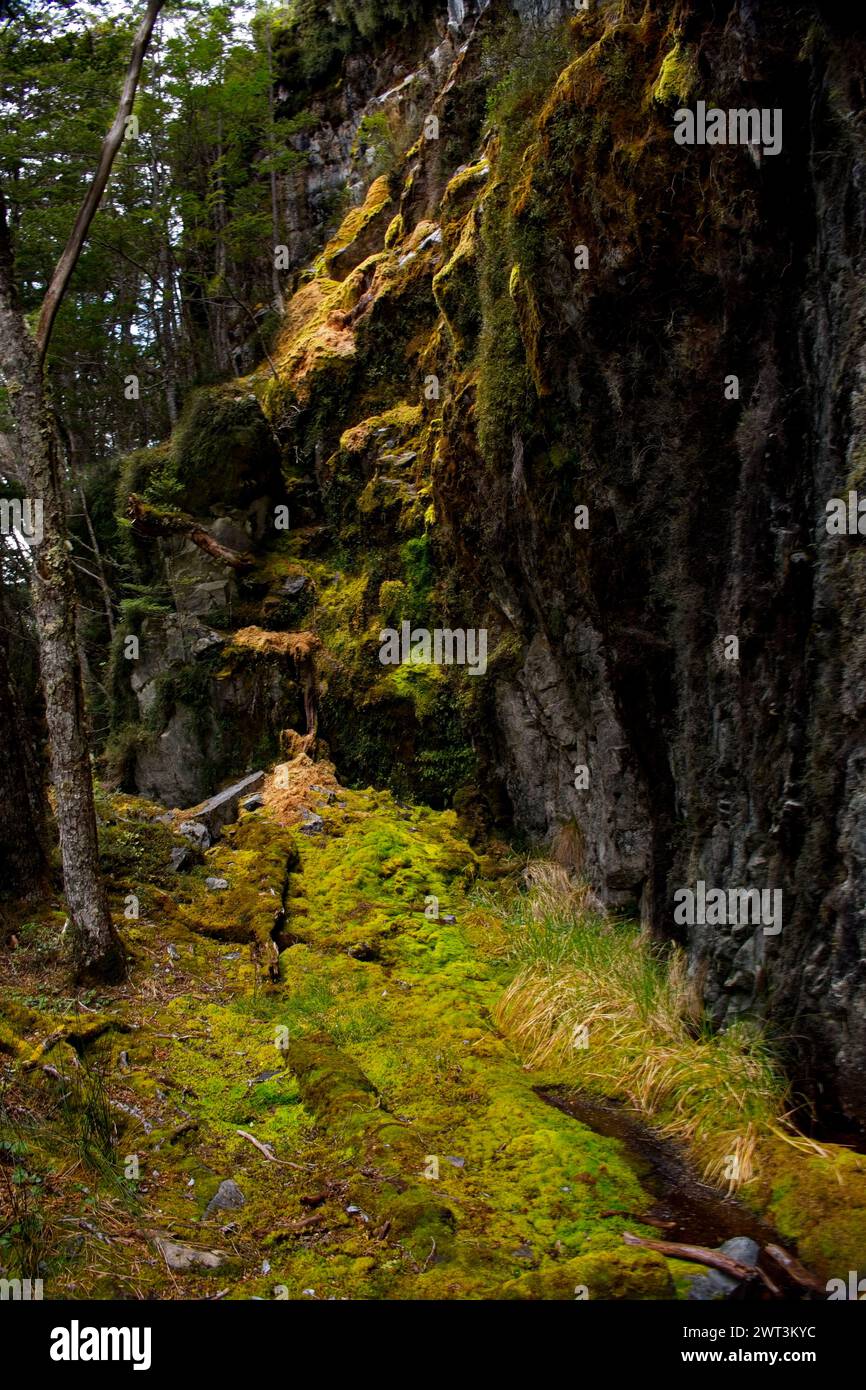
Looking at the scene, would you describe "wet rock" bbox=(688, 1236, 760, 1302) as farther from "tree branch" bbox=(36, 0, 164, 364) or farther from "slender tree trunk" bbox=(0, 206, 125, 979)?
"tree branch" bbox=(36, 0, 164, 364)

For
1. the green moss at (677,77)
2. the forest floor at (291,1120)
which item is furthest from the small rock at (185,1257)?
the green moss at (677,77)

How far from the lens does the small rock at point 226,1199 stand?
4660 mm

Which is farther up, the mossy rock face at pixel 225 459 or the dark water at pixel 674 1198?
the mossy rock face at pixel 225 459

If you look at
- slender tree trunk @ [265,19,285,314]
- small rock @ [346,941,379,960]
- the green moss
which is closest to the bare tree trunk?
small rock @ [346,941,379,960]

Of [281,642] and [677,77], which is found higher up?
[677,77]

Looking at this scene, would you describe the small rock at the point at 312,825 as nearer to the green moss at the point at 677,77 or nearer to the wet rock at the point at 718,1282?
the wet rock at the point at 718,1282

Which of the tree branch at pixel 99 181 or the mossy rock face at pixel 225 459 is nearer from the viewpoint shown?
the tree branch at pixel 99 181

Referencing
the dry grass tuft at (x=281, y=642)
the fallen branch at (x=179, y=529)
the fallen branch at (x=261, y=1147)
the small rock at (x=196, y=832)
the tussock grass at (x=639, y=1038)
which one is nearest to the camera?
the fallen branch at (x=261, y=1147)

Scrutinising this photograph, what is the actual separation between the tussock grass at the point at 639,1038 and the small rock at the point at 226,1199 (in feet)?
8.91

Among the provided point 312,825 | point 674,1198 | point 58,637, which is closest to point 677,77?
point 58,637

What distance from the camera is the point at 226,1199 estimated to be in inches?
187

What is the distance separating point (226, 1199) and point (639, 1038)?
3.22m

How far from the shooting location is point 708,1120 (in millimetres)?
5633

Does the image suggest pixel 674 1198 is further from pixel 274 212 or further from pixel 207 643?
pixel 274 212
